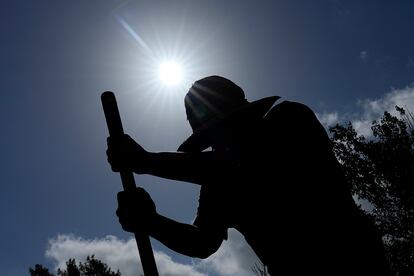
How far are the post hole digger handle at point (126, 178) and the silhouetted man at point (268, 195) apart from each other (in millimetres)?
86

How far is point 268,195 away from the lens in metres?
1.93

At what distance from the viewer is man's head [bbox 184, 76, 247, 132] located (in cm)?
246

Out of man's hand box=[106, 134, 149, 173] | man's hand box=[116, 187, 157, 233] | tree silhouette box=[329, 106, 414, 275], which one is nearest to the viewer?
man's hand box=[106, 134, 149, 173]

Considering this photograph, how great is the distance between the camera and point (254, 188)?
6.47ft

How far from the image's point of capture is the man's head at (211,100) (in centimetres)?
246

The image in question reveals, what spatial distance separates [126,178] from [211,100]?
771 millimetres

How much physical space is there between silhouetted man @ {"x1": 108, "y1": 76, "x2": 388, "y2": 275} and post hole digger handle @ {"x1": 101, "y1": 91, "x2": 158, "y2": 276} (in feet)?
0.28

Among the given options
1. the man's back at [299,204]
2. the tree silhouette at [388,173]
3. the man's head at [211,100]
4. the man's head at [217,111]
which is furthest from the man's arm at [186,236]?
the tree silhouette at [388,173]

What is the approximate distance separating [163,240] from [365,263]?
3.84 feet

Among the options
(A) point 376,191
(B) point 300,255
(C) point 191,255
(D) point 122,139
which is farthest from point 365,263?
(A) point 376,191

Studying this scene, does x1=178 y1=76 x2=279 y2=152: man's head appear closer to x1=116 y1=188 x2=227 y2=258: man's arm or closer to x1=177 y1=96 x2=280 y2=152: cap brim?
x1=177 y1=96 x2=280 y2=152: cap brim

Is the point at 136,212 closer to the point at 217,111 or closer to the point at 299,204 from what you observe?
the point at 217,111

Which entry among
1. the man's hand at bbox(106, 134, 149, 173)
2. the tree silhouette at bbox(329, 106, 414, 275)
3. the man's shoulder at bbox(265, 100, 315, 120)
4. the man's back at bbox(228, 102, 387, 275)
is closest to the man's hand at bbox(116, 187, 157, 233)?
the man's hand at bbox(106, 134, 149, 173)

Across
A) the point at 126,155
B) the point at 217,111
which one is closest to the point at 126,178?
the point at 126,155
